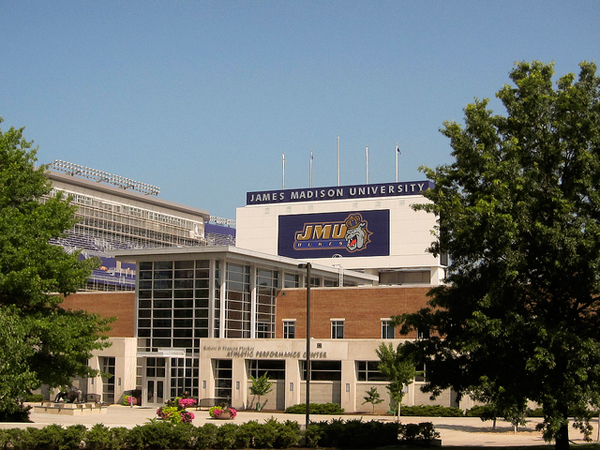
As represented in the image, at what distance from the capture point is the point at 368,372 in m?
55.0

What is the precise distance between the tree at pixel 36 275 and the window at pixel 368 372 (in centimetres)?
2256

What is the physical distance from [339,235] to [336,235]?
0.38 meters

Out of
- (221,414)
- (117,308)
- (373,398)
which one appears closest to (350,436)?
(221,414)

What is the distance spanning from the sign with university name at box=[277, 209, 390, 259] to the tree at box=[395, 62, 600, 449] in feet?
201

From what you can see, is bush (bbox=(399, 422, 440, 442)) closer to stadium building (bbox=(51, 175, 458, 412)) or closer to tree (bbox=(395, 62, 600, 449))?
tree (bbox=(395, 62, 600, 449))

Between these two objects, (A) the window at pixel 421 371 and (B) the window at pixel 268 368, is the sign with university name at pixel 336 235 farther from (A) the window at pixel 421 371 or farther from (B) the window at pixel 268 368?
(A) the window at pixel 421 371

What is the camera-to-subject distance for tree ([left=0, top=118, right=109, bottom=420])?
33.7 metres

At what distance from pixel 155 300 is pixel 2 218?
2782 centimetres

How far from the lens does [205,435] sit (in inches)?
1151

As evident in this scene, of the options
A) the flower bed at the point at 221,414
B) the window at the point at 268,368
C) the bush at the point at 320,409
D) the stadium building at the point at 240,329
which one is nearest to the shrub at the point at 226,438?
the flower bed at the point at 221,414

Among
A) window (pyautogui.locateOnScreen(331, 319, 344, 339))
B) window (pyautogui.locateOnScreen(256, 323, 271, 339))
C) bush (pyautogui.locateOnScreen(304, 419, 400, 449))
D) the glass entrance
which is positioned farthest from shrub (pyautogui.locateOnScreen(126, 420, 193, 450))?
window (pyautogui.locateOnScreen(331, 319, 344, 339))

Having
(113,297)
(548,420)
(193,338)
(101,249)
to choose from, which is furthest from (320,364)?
(101,249)

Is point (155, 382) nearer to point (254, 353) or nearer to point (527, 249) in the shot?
point (254, 353)

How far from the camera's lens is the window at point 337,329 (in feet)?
208
